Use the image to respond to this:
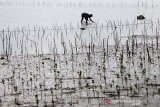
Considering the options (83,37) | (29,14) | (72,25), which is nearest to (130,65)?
(83,37)

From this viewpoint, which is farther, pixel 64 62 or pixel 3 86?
pixel 64 62

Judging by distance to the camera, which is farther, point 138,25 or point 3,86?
point 138,25

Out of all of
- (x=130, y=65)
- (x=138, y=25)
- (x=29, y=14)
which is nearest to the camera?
(x=130, y=65)

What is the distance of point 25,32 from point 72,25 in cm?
314

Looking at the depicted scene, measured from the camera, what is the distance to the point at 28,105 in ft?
23.7

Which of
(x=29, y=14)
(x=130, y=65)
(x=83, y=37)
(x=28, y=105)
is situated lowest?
(x=28, y=105)

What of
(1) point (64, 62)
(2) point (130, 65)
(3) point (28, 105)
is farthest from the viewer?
(1) point (64, 62)

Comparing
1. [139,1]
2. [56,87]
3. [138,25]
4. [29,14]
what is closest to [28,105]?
[56,87]

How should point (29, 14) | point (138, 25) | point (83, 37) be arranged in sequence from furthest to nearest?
1. point (29, 14)
2. point (138, 25)
3. point (83, 37)

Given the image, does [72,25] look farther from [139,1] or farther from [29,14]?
[139,1]

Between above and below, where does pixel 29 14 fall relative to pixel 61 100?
above

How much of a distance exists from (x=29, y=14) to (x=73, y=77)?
52.7 ft

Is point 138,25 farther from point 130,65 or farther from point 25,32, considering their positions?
point 130,65

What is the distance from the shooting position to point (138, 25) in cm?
1923
